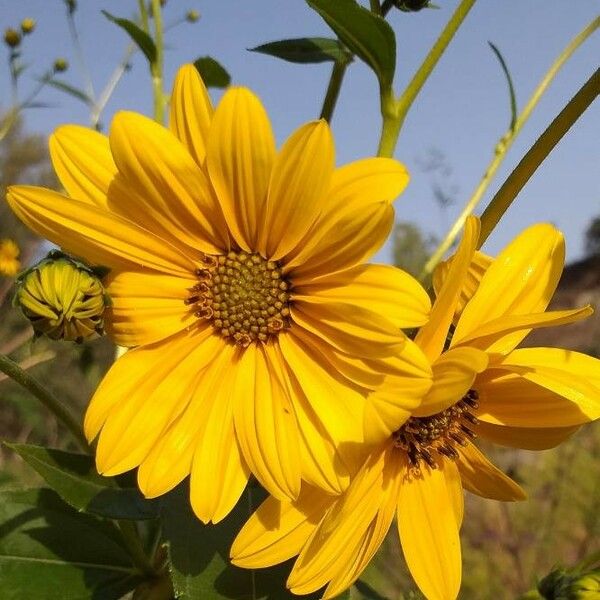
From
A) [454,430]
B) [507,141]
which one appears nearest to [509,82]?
[507,141]

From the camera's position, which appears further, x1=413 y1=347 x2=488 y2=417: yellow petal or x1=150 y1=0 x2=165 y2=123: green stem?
x1=150 y1=0 x2=165 y2=123: green stem

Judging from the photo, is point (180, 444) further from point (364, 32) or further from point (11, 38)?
point (11, 38)

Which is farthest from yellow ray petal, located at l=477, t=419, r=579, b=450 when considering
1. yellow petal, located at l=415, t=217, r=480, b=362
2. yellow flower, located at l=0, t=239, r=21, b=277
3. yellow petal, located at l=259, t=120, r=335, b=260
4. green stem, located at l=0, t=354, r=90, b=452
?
yellow flower, located at l=0, t=239, r=21, b=277

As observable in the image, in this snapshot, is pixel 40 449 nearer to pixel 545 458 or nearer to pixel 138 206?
pixel 138 206

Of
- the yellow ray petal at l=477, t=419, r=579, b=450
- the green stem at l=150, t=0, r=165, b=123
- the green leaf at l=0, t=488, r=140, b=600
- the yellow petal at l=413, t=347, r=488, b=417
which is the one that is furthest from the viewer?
the green stem at l=150, t=0, r=165, b=123

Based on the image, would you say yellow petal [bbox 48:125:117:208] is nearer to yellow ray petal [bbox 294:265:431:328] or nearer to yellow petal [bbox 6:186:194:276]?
yellow petal [bbox 6:186:194:276]

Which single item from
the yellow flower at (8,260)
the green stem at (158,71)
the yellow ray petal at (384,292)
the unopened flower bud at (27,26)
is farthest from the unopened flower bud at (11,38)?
the yellow ray petal at (384,292)
